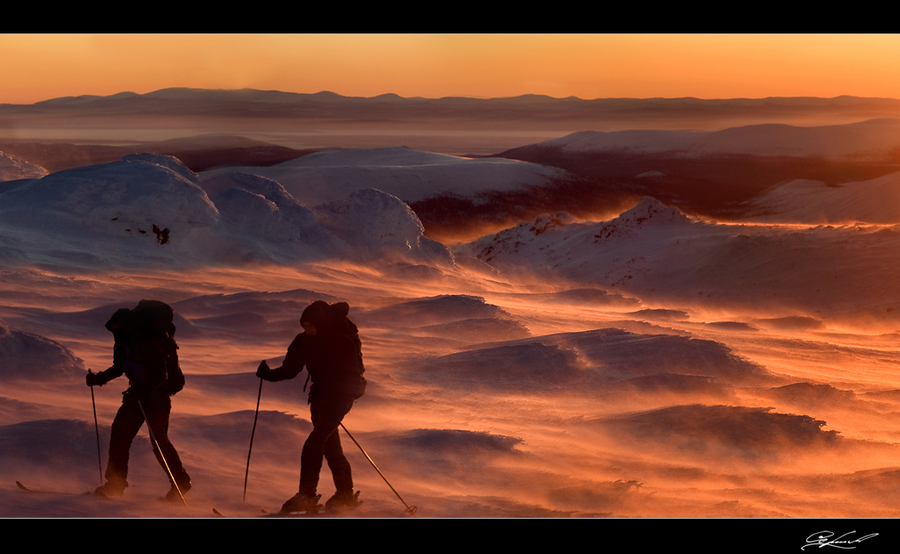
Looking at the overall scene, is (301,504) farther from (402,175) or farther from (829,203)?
(402,175)

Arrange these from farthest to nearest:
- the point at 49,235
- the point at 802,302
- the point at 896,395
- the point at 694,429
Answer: the point at 802,302 → the point at 49,235 → the point at 896,395 → the point at 694,429

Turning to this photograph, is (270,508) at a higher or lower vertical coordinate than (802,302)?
lower

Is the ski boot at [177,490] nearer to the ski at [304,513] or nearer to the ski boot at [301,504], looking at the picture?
the ski at [304,513]

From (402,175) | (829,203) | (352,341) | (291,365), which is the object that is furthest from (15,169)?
(829,203)

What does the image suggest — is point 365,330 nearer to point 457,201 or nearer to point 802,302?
point 802,302

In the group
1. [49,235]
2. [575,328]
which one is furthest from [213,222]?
[575,328]

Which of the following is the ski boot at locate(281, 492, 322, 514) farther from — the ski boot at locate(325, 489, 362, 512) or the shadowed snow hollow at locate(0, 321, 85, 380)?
the shadowed snow hollow at locate(0, 321, 85, 380)

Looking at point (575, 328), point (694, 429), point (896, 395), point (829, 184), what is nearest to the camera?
point (694, 429)
